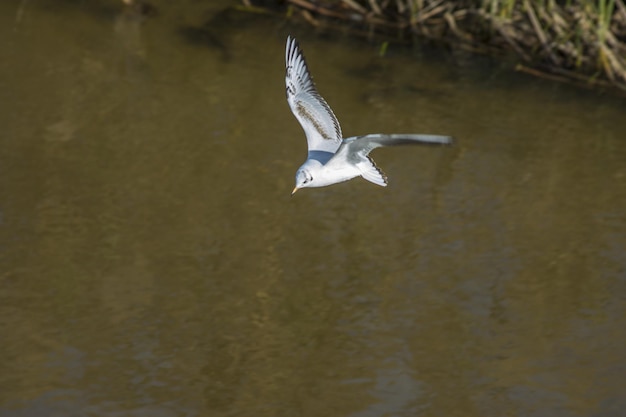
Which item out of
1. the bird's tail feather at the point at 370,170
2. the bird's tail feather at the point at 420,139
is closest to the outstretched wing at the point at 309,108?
the bird's tail feather at the point at 370,170

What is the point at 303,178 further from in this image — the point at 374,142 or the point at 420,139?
the point at 420,139

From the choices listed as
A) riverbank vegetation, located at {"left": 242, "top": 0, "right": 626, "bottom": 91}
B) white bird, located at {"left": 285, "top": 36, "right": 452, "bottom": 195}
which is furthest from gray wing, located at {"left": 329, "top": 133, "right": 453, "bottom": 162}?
riverbank vegetation, located at {"left": 242, "top": 0, "right": 626, "bottom": 91}

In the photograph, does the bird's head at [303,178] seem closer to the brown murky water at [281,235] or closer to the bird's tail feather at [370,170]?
the bird's tail feather at [370,170]

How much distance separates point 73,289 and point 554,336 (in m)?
2.94

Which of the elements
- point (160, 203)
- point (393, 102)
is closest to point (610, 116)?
point (393, 102)

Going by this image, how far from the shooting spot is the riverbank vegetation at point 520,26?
367 inches

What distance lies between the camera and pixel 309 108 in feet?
19.5

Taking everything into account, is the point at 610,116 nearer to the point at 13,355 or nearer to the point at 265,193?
the point at 265,193

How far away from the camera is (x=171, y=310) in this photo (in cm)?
704

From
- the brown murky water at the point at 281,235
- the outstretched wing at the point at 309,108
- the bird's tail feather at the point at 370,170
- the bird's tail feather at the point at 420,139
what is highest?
the bird's tail feather at the point at 420,139

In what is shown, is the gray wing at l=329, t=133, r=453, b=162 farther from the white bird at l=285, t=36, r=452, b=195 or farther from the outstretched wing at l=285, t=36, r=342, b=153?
the outstretched wing at l=285, t=36, r=342, b=153

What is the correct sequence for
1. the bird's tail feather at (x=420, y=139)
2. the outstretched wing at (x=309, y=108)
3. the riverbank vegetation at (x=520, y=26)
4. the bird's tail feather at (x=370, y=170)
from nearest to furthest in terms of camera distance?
the bird's tail feather at (x=420, y=139)
the bird's tail feather at (x=370, y=170)
the outstretched wing at (x=309, y=108)
the riverbank vegetation at (x=520, y=26)

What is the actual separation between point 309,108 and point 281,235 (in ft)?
6.45

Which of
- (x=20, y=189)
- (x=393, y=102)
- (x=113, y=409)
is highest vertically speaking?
(x=393, y=102)
